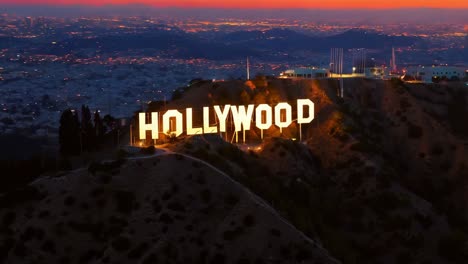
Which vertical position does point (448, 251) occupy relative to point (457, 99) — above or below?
below

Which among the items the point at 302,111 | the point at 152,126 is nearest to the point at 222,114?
the point at 152,126

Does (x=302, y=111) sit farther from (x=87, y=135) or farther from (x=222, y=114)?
(x=87, y=135)

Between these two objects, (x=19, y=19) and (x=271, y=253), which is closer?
(x=271, y=253)

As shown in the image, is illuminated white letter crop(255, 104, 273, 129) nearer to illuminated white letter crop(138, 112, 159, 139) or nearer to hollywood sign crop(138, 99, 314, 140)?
hollywood sign crop(138, 99, 314, 140)

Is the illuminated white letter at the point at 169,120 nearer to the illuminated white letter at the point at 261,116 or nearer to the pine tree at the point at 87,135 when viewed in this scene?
the illuminated white letter at the point at 261,116

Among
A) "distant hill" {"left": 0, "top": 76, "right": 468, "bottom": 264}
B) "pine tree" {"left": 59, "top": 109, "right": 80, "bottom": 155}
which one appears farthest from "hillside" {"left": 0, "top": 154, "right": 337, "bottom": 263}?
"pine tree" {"left": 59, "top": 109, "right": 80, "bottom": 155}

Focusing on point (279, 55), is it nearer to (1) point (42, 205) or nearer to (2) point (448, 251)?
(2) point (448, 251)

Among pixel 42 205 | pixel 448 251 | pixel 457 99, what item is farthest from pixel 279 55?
pixel 42 205
